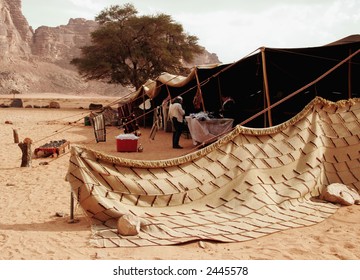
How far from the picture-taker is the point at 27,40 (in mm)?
99562

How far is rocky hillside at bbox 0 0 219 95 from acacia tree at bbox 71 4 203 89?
1869 inches

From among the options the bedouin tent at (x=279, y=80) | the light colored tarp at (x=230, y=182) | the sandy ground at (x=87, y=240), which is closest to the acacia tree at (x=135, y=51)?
the bedouin tent at (x=279, y=80)

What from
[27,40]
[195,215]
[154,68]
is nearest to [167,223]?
[195,215]

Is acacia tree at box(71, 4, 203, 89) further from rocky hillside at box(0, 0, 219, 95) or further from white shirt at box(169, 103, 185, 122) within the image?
rocky hillside at box(0, 0, 219, 95)

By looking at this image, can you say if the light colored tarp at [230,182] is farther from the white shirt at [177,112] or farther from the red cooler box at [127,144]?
the red cooler box at [127,144]

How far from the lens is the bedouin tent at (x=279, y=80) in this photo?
8828mm

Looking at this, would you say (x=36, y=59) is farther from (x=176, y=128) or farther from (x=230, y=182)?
(x=230, y=182)

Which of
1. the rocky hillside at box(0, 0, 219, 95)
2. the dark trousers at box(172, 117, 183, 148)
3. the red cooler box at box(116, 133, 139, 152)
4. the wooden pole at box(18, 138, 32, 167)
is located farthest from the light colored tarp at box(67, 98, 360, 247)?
the rocky hillside at box(0, 0, 219, 95)

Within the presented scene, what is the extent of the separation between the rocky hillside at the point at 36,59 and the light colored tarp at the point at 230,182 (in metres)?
75.8

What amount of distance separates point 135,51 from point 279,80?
23.7 m

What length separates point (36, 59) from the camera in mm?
92875

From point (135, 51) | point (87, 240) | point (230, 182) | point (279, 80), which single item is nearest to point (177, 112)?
point (279, 80)

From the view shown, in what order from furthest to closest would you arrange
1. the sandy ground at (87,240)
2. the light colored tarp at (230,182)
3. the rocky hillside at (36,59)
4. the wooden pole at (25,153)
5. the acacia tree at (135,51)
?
the rocky hillside at (36,59), the acacia tree at (135,51), the wooden pole at (25,153), the light colored tarp at (230,182), the sandy ground at (87,240)
